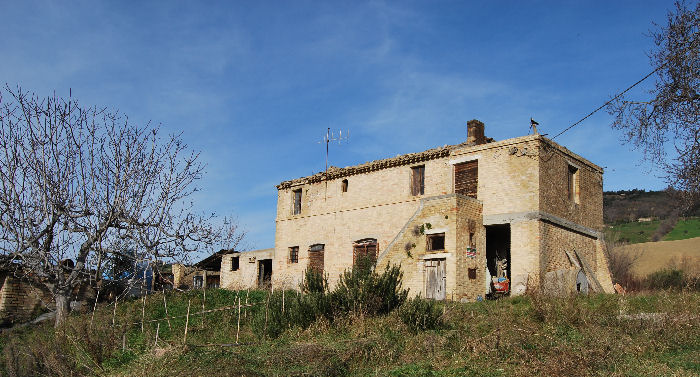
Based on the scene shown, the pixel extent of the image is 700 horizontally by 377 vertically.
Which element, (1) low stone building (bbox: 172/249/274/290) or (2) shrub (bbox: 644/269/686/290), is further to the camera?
(1) low stone building (bbox: 172/249/274/290)

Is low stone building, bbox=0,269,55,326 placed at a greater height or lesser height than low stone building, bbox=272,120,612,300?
lesser

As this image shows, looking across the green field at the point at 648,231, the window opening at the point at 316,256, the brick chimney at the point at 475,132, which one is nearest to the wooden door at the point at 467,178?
the brick chimney at the point at 475,132

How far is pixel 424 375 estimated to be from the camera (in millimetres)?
8688

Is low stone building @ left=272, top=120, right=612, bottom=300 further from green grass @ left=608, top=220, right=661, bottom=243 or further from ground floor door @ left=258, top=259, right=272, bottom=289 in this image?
green grass @ left=608, top=220, right=661, bottom=243

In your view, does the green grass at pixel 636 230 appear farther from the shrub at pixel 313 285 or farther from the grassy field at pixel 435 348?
the shrub at pixel 313 285

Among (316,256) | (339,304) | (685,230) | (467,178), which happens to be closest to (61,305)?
(339,304)

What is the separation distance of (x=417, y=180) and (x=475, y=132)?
3.11m

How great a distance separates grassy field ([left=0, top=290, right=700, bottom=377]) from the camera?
28.9ft

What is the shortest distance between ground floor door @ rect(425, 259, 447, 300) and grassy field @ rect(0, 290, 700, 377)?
4.97 m

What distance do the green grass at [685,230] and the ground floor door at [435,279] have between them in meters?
45.8

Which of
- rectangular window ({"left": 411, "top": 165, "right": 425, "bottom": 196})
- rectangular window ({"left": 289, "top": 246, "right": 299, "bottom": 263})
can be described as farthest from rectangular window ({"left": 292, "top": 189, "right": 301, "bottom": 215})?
rectangular window ({"left": 411, "top": 165, "right": 425, "bottom": 196})

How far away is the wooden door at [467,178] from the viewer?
21.4m

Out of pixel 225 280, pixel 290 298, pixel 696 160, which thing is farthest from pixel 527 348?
pixel 225 280

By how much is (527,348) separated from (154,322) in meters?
10.9
